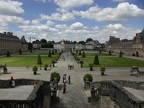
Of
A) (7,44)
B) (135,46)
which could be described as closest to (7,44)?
(7,44)

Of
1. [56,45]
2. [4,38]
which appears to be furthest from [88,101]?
[56,45]

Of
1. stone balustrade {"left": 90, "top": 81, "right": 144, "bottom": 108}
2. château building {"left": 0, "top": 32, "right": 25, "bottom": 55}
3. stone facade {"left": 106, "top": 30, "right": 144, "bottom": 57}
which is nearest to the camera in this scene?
stone balustrade {"left": 90, "top": 81, "right": 144, "bottom": 108}

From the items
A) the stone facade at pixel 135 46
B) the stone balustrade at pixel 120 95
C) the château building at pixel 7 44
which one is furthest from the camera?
the château building at pixel 7 44

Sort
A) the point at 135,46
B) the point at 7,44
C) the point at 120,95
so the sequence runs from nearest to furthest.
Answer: the point at 120,95, the point at 135,46, the point at 7,44

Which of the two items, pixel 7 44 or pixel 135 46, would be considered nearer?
pixel 135 46

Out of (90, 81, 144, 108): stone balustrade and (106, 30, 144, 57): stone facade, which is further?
(106, 30, 144, 57): stone facade

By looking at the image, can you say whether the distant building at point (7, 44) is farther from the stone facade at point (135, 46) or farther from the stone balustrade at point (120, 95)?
the stone balustrade at point (120, 95)

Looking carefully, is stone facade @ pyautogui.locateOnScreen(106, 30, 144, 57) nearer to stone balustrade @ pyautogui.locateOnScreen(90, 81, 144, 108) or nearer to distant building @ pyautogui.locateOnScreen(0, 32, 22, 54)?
distant building @ pyautogui.locateOnScreen(0, 32, 22, 54)

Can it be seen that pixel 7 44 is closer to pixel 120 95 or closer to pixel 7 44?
pixel 7 44

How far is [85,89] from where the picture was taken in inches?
706

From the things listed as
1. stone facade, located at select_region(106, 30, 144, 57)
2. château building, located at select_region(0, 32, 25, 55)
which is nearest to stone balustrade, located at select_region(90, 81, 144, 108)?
stone facade, located at select_region(106, 30, 144, 57)

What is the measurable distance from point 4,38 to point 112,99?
92.6 meters

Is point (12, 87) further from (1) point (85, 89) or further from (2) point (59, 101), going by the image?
(1) point (85, 89)

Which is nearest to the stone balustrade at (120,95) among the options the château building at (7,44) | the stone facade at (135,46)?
the stone facade at (135,46)
